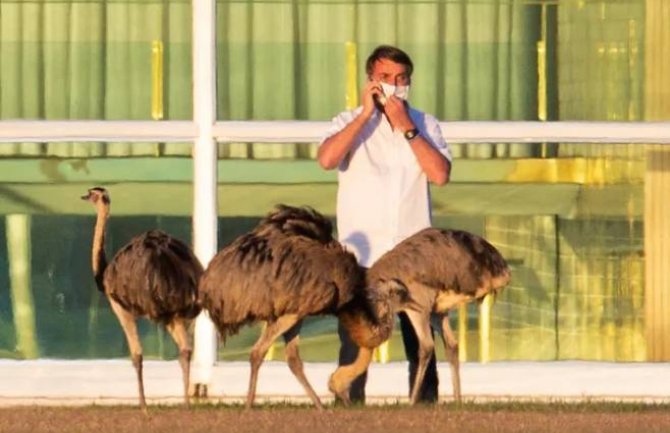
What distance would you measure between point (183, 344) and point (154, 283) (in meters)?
0.57

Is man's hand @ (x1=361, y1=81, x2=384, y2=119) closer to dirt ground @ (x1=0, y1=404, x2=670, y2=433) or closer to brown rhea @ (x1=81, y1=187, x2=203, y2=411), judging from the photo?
brown rhea @ (x1=81, y1=187, x2=203, y2=411)

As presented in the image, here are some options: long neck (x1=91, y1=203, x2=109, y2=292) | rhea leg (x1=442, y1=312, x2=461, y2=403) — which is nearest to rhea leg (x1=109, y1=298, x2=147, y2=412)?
long neck (x1=91, y1=203, x2=109, y2=292)

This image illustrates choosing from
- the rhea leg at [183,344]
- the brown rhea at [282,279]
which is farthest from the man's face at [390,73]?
the rhea leg at [183,344]

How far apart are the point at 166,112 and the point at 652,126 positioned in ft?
7.99

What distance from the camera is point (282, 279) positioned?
12.6 meters

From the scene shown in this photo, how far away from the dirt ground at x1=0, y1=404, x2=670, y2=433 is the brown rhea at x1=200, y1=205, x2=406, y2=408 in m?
0.40

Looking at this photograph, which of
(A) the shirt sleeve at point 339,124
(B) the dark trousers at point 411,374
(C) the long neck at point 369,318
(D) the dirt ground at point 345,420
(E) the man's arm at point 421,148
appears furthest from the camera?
(B) the dark trousers at point 411,374

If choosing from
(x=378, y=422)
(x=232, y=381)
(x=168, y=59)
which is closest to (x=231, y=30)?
(x=168, y=59)

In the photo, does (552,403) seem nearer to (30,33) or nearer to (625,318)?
(625,318)

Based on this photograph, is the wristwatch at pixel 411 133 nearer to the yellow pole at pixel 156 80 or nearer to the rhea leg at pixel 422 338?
the rhea leg at pixel 422 338

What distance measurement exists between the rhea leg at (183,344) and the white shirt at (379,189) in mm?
829

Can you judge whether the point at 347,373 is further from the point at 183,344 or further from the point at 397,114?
the point at 397,114

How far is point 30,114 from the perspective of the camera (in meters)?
15.4

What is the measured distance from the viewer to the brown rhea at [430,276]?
1307 cm
